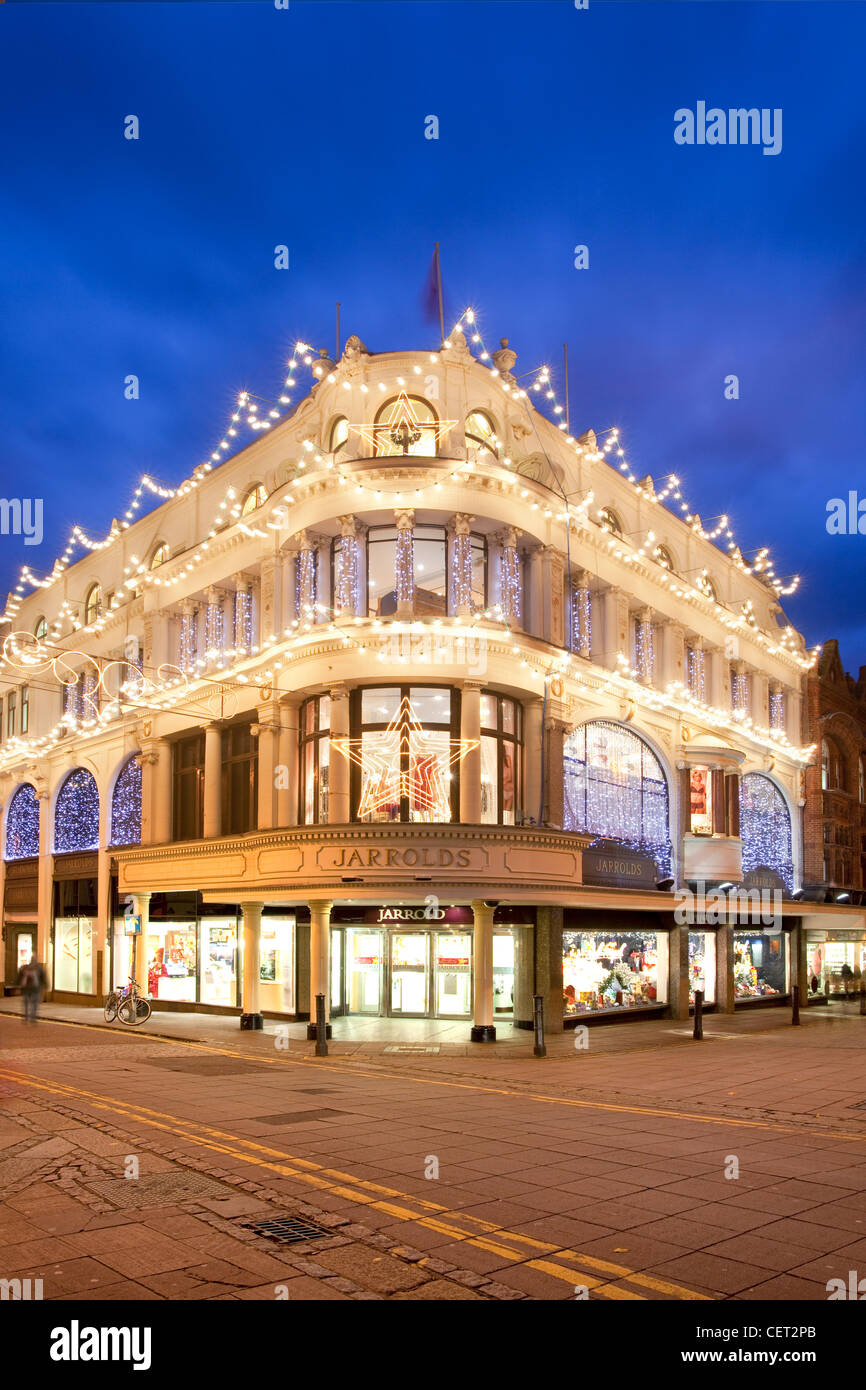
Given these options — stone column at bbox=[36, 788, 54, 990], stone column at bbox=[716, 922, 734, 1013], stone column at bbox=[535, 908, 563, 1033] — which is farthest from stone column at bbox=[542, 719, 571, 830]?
stone column at bbox=[36, 788, 54, 990]

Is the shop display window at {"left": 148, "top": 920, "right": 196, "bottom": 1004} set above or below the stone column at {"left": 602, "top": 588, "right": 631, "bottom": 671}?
below

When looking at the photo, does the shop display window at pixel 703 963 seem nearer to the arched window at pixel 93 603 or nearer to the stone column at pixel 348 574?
the stone column at pixel 348 574

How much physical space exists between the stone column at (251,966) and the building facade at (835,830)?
67.8 ft

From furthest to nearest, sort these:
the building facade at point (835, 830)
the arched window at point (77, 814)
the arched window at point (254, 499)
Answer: the building facade at point (835, 830) < the arched window at point (77, 814) < the arched window at point (254, 499)

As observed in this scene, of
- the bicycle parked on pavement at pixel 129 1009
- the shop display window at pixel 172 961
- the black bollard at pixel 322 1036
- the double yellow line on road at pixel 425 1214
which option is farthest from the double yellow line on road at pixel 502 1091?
the shop display window at pixel 172 961

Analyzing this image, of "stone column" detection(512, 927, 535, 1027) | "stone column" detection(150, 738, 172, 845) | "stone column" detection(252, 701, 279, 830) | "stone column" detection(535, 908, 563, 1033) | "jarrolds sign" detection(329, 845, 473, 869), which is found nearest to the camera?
"jarrolds sign" detection(329, 845, 473, 869)

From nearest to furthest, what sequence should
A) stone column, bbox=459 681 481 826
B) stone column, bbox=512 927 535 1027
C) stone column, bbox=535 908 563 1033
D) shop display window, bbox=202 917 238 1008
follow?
stone column, bbox=459 681 481 826 → stone column, bbox=535 908 563 1033 → stone column, bbox=512 927 535 1027 → shop display window, bbox=202 917 238 1008

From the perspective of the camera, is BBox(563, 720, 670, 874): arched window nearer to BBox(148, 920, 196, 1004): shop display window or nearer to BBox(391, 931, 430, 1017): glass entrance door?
BBox(391, 931, 430, 1017): glass entrance door

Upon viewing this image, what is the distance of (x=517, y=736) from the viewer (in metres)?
27.5

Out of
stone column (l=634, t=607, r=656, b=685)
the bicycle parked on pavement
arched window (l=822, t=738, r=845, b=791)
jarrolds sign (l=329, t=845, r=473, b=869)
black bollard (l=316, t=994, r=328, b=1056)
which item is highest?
stone column (l=634, t=607, r=656, b=685)

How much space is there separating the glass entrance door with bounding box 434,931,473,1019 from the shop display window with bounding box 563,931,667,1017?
2430mm

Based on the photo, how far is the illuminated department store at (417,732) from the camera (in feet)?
82.9

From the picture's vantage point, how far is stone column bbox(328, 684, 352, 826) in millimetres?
25219
